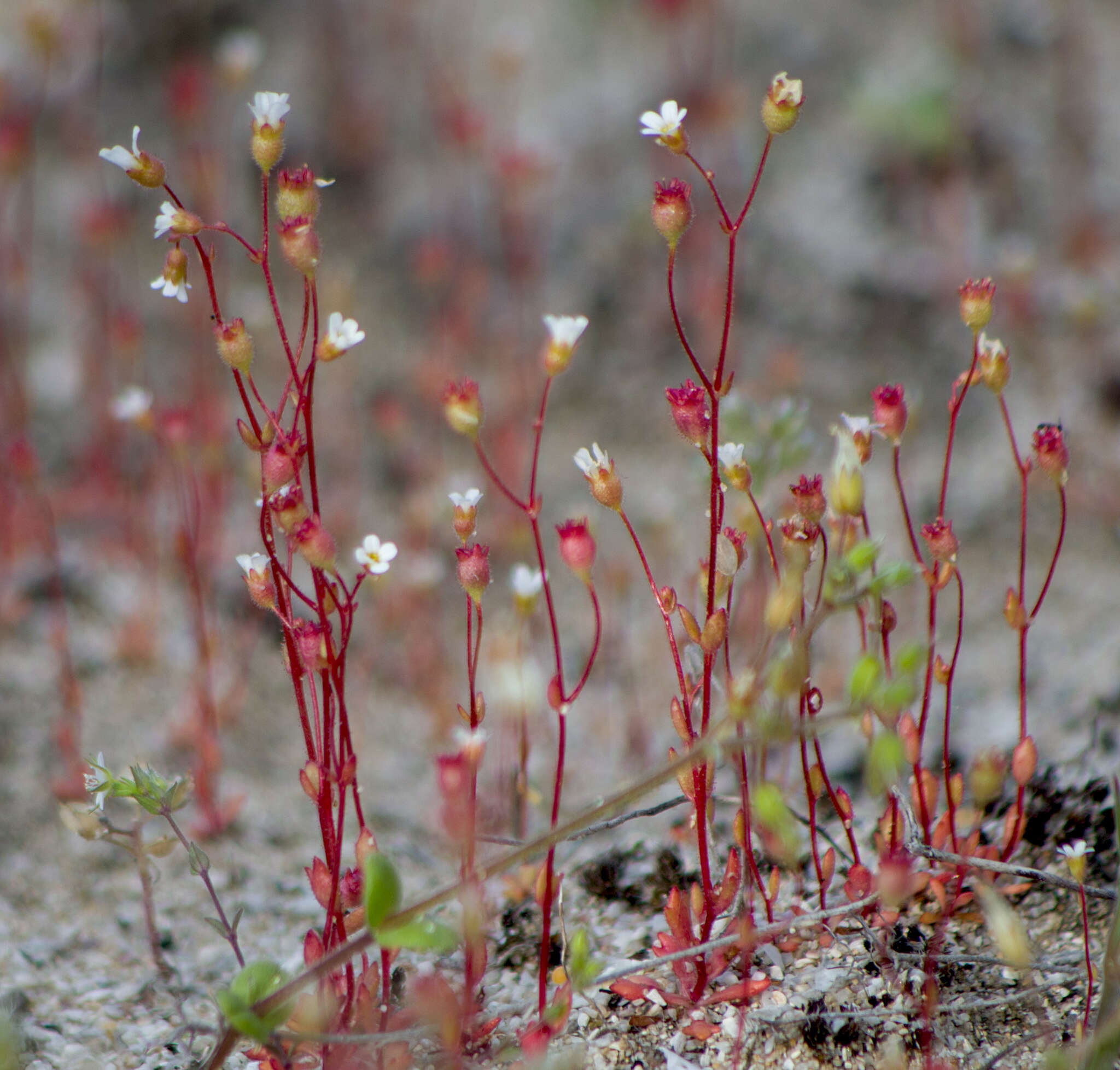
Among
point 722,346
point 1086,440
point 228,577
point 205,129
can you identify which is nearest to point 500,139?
point 205,129

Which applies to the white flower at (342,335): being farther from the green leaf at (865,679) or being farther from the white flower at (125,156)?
the green leaf at (865,679)

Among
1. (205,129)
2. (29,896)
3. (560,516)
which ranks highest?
(205,129)

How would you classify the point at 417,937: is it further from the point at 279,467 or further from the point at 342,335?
the point at 342,335

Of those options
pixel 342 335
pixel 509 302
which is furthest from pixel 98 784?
pixel 509 302

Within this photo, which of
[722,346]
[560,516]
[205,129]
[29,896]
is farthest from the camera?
[205,129]

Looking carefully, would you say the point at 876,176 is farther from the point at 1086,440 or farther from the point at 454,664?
the point at 454,664

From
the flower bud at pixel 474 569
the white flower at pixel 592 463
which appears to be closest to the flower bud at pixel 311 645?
the flower bud at pixel 474 569

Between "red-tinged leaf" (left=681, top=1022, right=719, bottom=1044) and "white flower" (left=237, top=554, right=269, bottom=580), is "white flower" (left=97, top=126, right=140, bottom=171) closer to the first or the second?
"white flower" (left=237, top=554, right=269, bottom=580)
